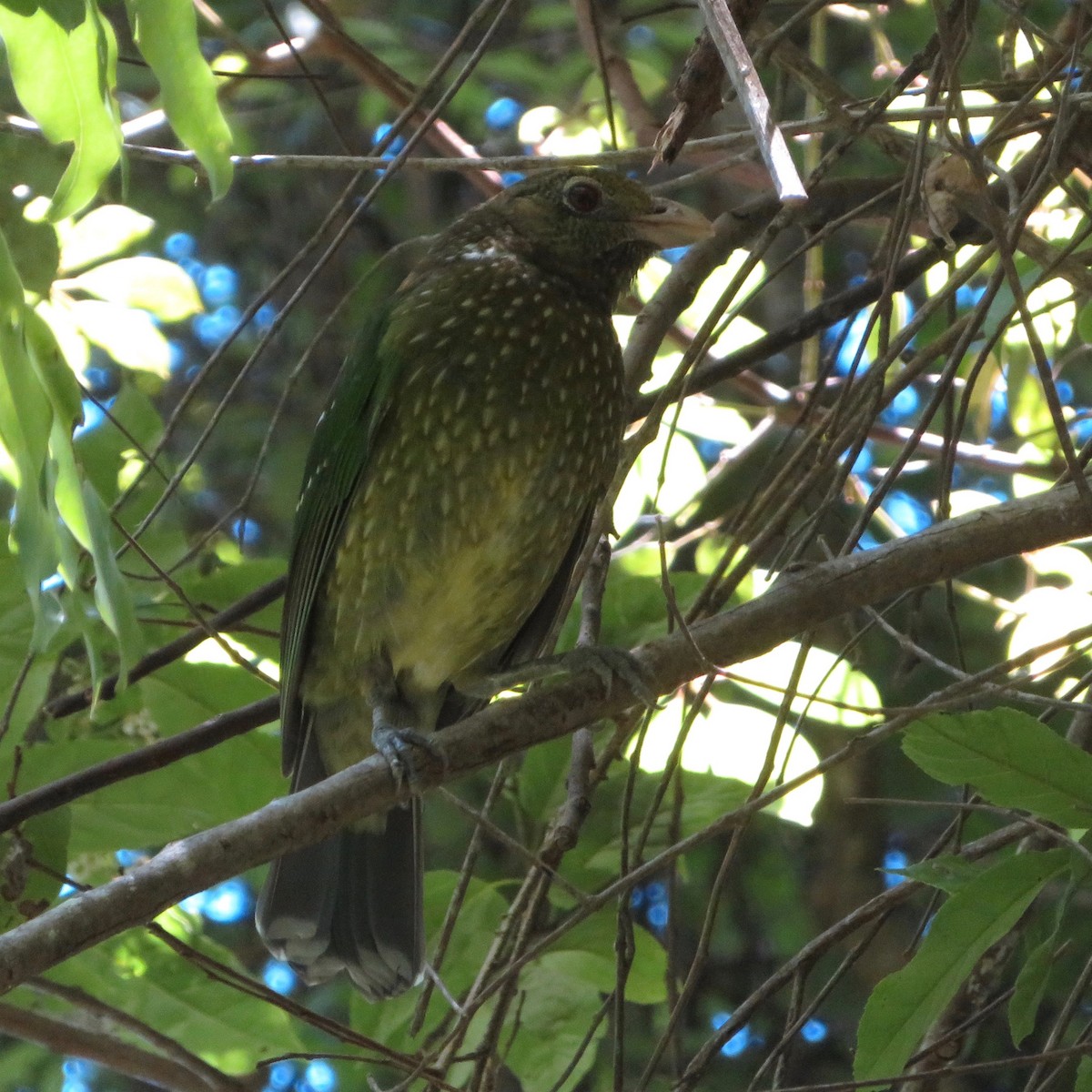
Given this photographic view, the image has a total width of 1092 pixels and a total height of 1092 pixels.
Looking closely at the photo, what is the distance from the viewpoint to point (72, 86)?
1.70 meters

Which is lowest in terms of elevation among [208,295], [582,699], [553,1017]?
[553,1017]

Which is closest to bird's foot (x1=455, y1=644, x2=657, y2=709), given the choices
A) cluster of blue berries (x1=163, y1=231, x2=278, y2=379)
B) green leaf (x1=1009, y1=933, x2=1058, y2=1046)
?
green leaf (x1=1009, y1=933, x2=1058, y2=1046)

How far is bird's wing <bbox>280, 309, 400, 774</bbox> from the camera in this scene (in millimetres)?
3258

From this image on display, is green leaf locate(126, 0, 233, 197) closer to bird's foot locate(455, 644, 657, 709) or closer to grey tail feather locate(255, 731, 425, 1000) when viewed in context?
bird's foot locate(455, 644, 657, 709)

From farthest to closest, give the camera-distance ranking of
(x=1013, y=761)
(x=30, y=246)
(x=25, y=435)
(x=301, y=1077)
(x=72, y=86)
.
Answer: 1. (x=301, y=1077)
2. (x=30, y=246)
3. (x=1013, y=761)
4. (x=72, y=86)
5. (x=25, y=435)

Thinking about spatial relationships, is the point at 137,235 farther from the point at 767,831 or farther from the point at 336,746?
the point at 767,831

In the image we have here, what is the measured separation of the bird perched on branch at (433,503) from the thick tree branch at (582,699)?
77cm

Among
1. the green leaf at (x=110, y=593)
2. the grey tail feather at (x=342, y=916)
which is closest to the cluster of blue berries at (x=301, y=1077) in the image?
the grey tail feather at (x=342, y=916)

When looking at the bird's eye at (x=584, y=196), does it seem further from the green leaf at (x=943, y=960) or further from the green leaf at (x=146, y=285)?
the green leaf at (x=943, y=960)

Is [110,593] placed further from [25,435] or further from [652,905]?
[652,905]

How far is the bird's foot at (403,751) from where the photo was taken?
2.46 m

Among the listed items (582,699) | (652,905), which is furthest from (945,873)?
(652,905)

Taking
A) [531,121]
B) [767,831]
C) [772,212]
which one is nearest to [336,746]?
[772,212]

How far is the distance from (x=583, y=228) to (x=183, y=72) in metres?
1.90
